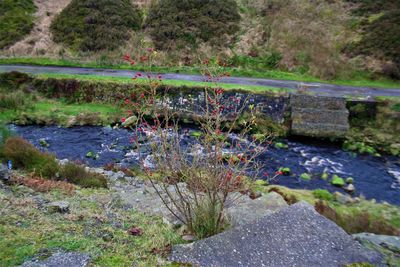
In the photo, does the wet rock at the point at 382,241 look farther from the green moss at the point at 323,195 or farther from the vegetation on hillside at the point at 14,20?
the vegetation on hillside at the point at 14,20

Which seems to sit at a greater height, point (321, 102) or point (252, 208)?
point (321, 102)

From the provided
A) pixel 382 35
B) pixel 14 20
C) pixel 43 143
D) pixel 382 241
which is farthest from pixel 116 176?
pixel 14 20

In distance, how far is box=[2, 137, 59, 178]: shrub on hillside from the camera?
13.3 metres

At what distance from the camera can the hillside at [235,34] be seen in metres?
32.4

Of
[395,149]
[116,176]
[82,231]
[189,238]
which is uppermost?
[82,231]

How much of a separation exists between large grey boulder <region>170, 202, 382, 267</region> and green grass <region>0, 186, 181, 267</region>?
Result: 735mm

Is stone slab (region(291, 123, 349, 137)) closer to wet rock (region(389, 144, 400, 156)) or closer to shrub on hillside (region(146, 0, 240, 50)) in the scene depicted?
wet rock (region(389, 144, 400, 156))

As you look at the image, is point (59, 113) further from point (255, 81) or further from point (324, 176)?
point (324, 176)

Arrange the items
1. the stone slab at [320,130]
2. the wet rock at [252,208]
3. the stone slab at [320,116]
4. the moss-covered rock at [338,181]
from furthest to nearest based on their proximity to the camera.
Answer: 1. the stone slab at [320,116]
2. the stone slab at [320,130]
3. the moss-covered rock at [338,181]
4. the wet rock at [252,208]

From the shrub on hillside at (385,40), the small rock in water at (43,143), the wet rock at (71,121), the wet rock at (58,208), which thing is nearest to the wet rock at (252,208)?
the wet rock at (58,208)

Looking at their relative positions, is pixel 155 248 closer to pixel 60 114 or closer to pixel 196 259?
pixel 196 259

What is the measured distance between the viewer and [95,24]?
39.1m

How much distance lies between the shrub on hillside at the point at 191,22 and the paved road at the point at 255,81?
7.92 m

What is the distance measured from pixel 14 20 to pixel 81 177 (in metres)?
33.8
